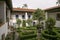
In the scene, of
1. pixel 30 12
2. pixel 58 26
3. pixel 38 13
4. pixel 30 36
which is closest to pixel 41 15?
pixel 38 13

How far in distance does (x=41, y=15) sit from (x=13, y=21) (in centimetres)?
714

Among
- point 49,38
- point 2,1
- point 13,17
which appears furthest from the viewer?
point 13,17

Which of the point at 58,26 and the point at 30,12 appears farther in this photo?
the point at 30,12

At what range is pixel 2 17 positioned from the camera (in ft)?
46.6

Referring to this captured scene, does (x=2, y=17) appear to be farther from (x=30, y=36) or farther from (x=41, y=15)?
(x=41, y=15)

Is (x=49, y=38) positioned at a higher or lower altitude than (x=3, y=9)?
lower

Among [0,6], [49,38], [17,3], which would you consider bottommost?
[49,38]

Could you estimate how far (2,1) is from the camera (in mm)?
13906

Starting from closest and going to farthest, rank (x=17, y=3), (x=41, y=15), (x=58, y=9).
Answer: (x=58, y=9) < (x=41, y=15) < (x=17, y=3)

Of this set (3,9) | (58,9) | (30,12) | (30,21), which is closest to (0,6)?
(3,9)

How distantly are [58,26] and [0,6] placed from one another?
1407 centimetres

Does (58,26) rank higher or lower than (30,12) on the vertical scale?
lower

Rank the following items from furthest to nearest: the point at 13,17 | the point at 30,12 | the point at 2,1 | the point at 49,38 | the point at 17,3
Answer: the point at 17,3 → the point at 30,12 → the point at 13,17 → the point at 49,38 → the point at 2,1

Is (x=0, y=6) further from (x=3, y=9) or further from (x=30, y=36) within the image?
(x=30, y=36)
